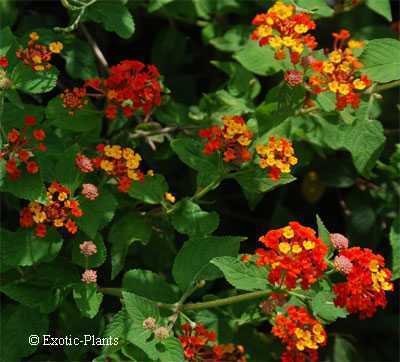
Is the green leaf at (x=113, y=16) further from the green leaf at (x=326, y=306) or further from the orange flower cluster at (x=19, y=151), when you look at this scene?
the green leaf at (x=326, y=306)

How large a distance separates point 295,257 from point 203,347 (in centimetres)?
48

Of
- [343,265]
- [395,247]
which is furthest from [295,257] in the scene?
[395,247]

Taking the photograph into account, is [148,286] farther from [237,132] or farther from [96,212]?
[237,132]

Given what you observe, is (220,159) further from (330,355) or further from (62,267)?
(330,355)

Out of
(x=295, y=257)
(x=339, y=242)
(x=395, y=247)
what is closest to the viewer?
(x=295, y=257)

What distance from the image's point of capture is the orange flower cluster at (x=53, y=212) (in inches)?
79.5

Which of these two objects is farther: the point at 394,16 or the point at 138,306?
the point at 394,16

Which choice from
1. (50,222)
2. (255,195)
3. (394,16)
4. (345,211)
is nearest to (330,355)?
(345,211)

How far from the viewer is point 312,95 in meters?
2.36

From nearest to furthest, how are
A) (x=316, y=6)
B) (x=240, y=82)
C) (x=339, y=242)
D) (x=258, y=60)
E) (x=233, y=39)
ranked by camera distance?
(x=339, y=242), (x=316, y=6), (x=258, y=60), (x=240, y=82), (x=233, y=39)

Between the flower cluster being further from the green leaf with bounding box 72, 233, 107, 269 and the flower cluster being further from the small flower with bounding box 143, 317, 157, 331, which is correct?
the small flower with bounding box 143, 317, 157, 331

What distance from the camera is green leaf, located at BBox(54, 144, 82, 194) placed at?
2.09 meters

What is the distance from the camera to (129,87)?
7.28ft

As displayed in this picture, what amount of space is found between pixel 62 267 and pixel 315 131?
3.45 feet
